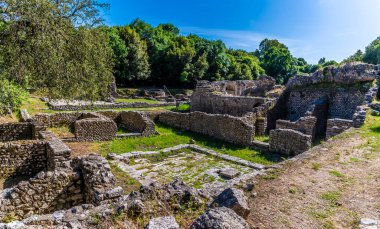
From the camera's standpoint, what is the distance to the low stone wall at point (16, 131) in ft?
42.9

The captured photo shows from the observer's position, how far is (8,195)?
19.6 feet

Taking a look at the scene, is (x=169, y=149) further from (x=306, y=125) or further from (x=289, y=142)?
(x=306, y=125)

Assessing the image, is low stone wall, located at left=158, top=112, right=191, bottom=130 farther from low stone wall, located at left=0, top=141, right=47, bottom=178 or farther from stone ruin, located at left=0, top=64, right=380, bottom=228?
low stone wall, located at left=0, top=141, right=47, bottom=178

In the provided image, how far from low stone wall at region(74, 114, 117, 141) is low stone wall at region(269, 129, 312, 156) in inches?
367

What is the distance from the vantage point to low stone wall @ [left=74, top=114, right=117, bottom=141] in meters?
15.9

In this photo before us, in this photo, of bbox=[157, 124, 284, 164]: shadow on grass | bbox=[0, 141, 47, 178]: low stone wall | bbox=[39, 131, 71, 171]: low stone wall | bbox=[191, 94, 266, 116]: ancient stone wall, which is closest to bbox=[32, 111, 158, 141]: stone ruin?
bbox=[157, 124, 284, 164]: shadow on grass

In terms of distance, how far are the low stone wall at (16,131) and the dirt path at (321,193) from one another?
1219 centimetres

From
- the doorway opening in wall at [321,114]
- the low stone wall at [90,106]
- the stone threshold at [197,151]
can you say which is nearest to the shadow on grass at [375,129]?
the stone threshold at [197,151]

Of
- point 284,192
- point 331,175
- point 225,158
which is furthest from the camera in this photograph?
point 225,158

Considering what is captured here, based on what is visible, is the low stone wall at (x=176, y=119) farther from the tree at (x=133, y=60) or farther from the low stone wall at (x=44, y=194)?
the tree at (x=133, y=60)

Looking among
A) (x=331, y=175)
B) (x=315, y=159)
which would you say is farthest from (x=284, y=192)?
(x=315, y=159)

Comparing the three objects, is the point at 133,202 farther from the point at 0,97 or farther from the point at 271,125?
the point at 271,125

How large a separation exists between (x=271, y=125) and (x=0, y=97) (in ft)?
51.9

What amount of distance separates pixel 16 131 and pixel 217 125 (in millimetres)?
10903
